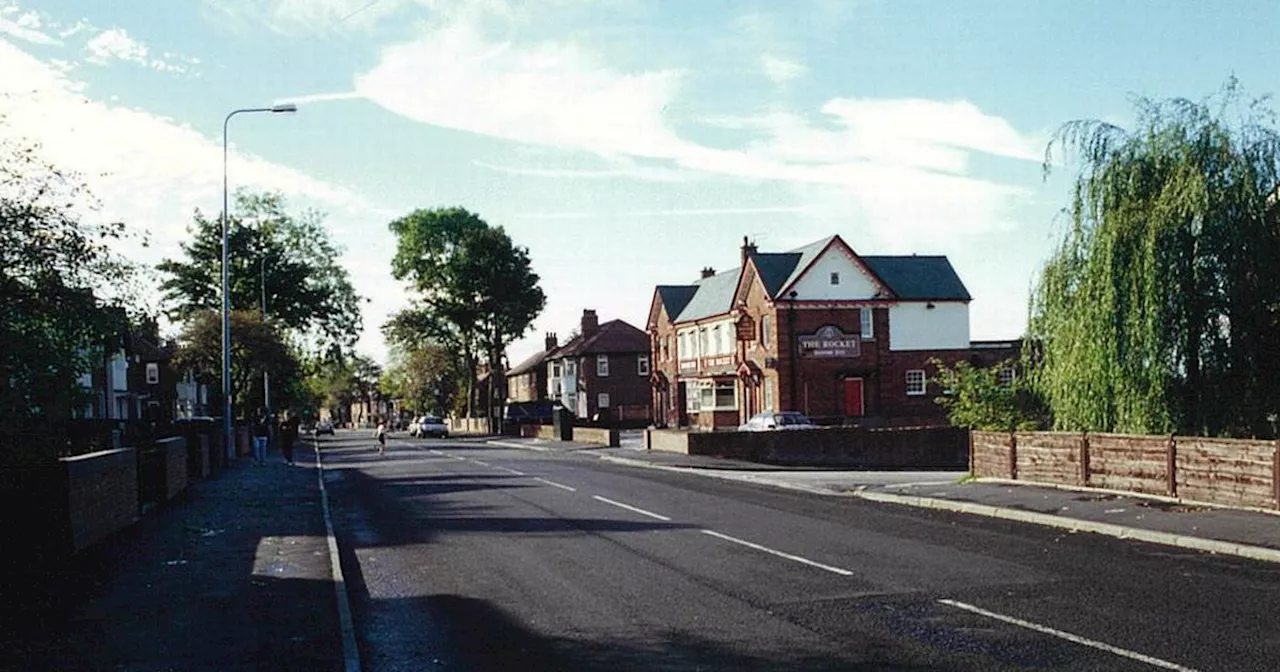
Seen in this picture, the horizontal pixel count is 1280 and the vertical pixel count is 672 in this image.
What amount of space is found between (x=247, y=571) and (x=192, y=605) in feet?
7.61

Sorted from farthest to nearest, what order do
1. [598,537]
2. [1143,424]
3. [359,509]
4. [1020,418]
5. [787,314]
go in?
[787,314] < [1020,418] < [359,509] < [1143,424] < [598,537]

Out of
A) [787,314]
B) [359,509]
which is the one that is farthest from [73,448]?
[787,314]

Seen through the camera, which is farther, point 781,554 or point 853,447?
point 853,447

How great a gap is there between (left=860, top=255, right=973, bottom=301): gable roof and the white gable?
111 centimetres

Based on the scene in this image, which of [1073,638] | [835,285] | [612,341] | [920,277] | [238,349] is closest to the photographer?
[1073,638]

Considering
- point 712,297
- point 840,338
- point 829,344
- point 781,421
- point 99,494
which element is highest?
point 712,297

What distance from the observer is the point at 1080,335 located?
22.6 m

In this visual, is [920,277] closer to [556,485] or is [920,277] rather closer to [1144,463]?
[556,485]

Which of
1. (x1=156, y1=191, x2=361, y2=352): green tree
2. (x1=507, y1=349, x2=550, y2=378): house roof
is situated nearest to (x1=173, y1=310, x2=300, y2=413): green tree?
(x1=156, y1=191, x2=361, y2=352): green tree

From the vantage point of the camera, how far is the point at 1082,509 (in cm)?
1881

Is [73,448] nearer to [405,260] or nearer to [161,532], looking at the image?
[161,532]

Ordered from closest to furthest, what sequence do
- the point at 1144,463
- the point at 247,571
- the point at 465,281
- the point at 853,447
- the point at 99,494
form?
the point at 247,571 → the point at 99,494 → the point at 1144,463 → the point at 853,447 → the point at 465,281

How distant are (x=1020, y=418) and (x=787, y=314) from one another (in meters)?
28.7

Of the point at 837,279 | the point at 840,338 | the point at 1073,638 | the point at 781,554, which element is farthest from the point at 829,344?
the point at 1073,638
